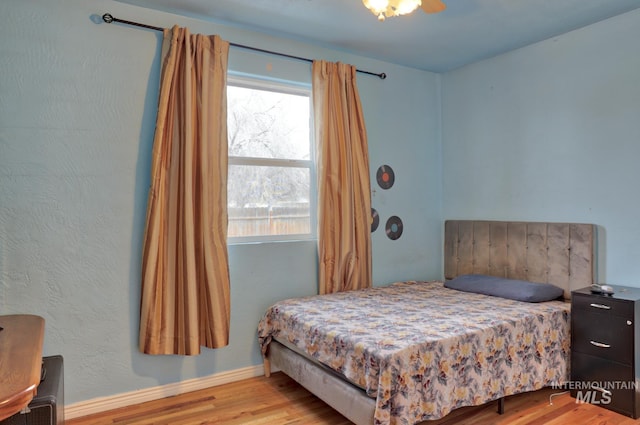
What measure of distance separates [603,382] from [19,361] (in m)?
3.07

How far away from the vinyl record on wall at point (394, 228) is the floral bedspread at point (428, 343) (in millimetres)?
770

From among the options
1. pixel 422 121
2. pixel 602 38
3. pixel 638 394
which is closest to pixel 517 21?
pixel 602 38

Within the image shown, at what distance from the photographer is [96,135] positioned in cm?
260

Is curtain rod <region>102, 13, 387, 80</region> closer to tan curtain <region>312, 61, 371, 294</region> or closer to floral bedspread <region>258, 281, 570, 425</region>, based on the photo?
tan curtain <region>312, 61, 371, 294</region>

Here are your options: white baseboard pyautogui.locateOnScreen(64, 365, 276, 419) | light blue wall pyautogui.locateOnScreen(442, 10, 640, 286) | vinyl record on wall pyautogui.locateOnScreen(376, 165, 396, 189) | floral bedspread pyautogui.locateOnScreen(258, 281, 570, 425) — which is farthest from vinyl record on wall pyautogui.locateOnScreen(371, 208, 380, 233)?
white baseboard pyautogui.locateOnScreen(64, 365, 276, 419)

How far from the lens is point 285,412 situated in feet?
8.39

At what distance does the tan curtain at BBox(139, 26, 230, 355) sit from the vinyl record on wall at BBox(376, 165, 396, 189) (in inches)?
59.2

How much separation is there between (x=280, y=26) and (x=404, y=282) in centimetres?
245

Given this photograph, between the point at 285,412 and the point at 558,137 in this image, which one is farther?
the point at 558,137

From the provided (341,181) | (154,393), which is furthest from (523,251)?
(154,393)

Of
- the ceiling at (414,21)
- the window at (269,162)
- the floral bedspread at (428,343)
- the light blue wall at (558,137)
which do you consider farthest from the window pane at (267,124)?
the light blue wall at (558,137)

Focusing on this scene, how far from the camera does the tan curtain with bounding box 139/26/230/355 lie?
265 centimetres

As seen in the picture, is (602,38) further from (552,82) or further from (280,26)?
(280,26)

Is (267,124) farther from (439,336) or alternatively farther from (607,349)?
(607,349)
